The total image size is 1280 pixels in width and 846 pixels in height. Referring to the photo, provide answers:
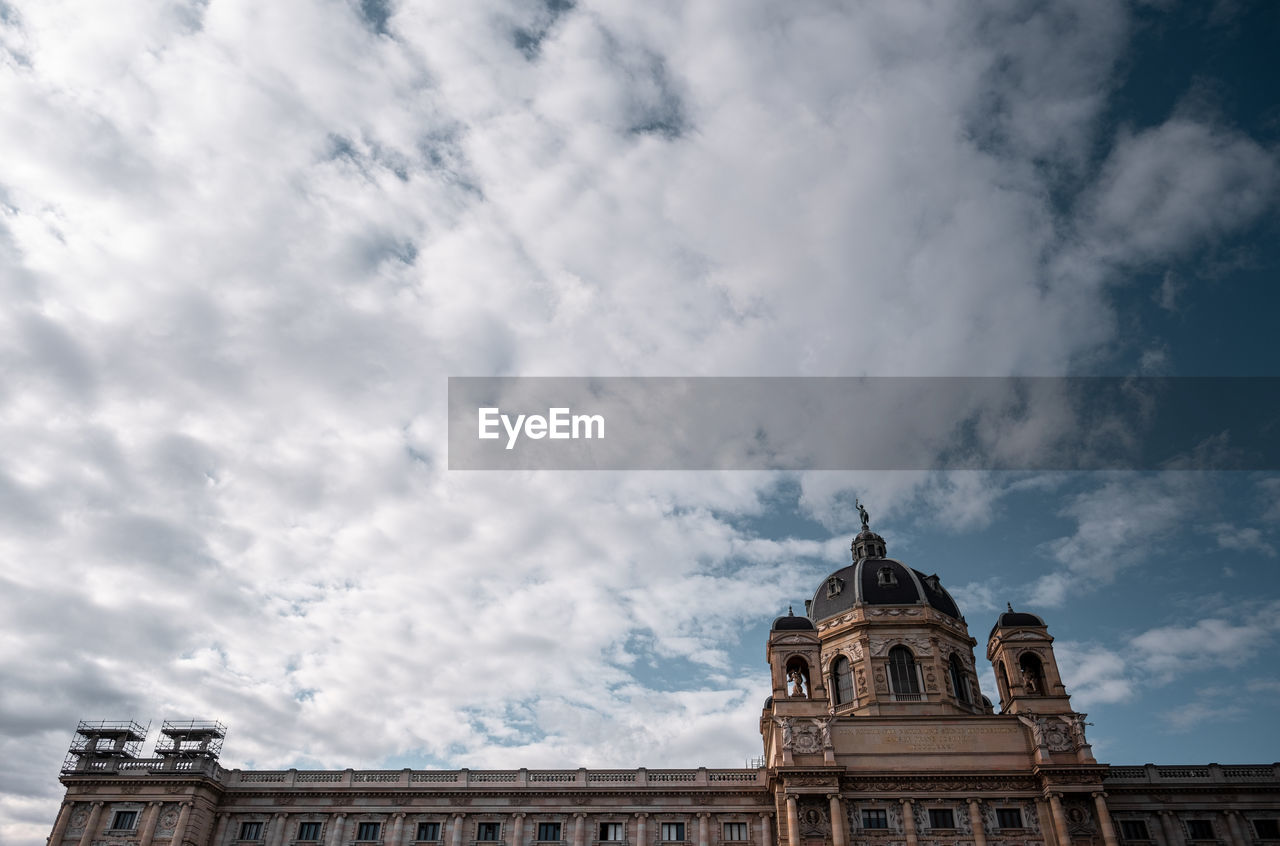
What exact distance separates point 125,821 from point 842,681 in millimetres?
49883

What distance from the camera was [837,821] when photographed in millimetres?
50781

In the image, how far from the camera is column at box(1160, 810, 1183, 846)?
5394 centimetres

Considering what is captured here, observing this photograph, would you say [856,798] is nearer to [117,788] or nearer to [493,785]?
[493,785]

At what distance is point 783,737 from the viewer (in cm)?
5381

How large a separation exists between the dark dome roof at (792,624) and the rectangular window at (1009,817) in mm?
15383

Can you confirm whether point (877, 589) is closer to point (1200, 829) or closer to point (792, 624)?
point (792, 624)

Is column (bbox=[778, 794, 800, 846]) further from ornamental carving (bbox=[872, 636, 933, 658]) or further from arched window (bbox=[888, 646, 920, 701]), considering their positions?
ornamental carving (bbox=[872, 636, 933, 658])

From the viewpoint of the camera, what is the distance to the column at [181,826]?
55.4m

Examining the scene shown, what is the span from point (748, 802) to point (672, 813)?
506 centimetres

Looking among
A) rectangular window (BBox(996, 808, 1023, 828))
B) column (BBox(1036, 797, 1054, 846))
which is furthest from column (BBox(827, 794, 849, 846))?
column (BBox(1036, 797, 1054, 846))

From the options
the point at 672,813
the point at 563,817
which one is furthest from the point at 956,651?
the point at 563,817

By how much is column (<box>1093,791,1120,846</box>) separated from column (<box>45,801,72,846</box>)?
6423 cm

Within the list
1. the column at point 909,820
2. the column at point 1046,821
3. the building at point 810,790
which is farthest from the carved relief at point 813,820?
the column at point 1046,821

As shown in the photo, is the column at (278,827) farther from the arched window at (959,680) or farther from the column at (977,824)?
the arched window at (959,680)
